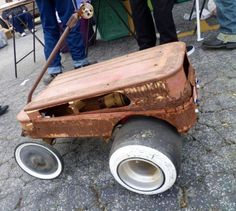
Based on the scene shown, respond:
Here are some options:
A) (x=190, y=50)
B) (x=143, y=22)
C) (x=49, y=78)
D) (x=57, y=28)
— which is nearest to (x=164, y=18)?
(x=143, y=22)

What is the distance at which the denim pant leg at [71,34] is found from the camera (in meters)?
2.82

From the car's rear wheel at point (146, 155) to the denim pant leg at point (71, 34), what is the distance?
166 centimetres

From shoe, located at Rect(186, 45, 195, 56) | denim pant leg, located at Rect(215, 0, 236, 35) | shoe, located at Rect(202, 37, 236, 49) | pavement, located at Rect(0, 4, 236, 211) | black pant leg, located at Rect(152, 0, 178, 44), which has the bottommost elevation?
shoe, located at Rect(186, 45, 195, 56)

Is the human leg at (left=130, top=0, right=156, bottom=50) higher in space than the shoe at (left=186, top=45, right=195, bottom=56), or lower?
higher

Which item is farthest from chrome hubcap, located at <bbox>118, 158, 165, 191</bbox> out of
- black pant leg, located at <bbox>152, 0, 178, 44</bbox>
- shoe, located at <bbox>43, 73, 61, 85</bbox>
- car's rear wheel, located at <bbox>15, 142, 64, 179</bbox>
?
shoe, located at <bbox>43, 73, 61, 85</bbox>

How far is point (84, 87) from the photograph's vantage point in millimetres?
1566

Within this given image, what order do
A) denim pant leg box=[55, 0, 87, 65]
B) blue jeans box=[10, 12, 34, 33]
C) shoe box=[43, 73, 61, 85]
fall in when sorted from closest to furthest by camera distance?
denim pant leg box=[55, 0, 87, 65] < shoe box=[43, 73, 61, 85] < blue jeans box=[10, 12, 34, 33]

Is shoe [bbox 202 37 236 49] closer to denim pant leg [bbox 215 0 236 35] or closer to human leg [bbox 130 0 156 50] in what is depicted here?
denim pant leg [bbox 215 0 236 35]

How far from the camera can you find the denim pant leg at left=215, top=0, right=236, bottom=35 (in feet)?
8.45

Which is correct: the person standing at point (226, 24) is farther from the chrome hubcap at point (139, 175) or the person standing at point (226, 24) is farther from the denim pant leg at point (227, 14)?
the chrome hubcap at point (139, 175)

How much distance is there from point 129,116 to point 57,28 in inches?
71.5

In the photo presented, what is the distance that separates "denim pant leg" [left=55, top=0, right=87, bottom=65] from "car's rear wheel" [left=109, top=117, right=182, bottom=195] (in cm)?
166

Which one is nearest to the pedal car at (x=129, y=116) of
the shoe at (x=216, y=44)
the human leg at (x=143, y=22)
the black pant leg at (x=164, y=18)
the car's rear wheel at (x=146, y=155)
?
the car's rear wheel at (x=146, y=155)

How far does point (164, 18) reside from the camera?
2.40 metres
